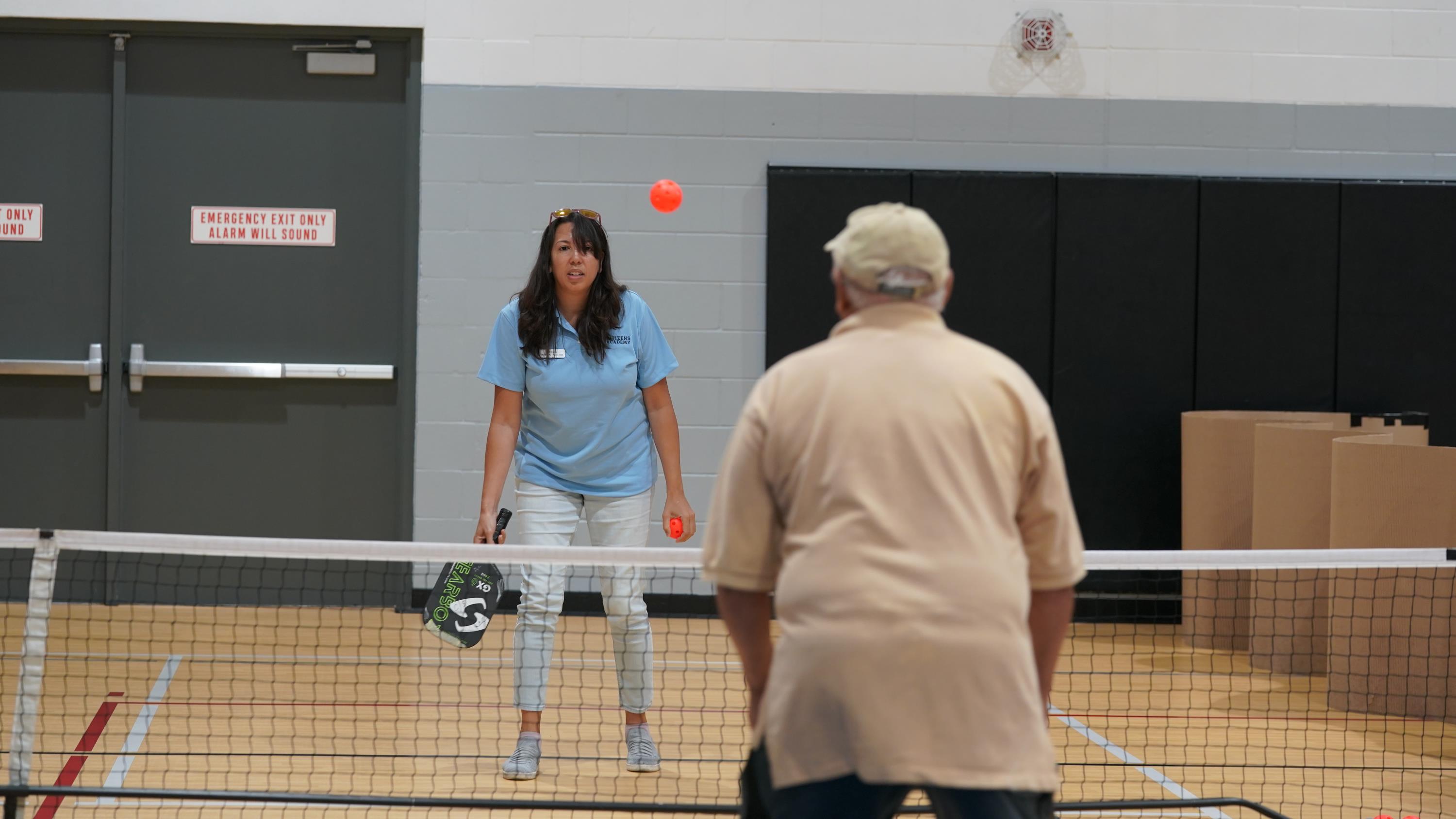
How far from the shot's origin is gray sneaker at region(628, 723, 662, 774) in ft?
14.0

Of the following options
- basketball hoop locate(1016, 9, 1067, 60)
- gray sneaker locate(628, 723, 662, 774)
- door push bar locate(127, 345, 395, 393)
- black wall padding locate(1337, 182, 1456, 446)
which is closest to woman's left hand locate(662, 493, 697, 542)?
gray sneaker locate(628, 723, 662, 774)

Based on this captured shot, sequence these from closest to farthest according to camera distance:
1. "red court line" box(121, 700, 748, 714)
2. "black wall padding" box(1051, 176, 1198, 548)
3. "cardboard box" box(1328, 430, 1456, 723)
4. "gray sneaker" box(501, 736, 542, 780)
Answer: "gray sneaker" box(501, 736, 542, 780)
"red court line" box(121, 700, 748, 714)
"cardboard box" box(1328, 430, 1456, 723)
"black wall padding" box(1051, 176, 1198, 548)

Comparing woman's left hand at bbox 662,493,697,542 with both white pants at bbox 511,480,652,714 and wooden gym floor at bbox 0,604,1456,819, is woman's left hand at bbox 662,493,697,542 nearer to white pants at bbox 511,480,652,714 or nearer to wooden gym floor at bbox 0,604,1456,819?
white pants at bbox 511,480,652,714

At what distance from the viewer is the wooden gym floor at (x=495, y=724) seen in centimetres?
413

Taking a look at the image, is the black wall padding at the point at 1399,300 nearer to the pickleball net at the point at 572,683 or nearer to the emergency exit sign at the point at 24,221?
the pickleball net at the point at 572,683

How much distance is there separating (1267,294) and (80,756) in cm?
617

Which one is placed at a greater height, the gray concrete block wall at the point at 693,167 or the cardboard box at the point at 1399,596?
the gray concrete block wall at the point at 693,167

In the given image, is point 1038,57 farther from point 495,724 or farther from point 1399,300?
point 495,724

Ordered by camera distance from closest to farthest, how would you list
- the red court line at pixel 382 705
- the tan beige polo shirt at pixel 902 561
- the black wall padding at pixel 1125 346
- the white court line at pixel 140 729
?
1. the tan beige polo shirt at pixel 902 561
2. the white court line at pixel 140 729
3. the red court line at pixel 382 705
4. the black wall padding at pixel 1125 346

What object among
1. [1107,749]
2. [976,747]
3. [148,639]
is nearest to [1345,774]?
[1107,749]

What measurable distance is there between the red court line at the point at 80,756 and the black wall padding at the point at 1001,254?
176 inches

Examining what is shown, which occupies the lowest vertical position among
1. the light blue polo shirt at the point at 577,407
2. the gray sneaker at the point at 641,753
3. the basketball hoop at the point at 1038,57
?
the gray sneaker at the point at 641,753

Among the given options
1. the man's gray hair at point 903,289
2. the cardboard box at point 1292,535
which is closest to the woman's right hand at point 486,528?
the man's gray hair at point 903,289

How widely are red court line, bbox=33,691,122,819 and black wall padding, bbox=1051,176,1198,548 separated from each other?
4864 mm
